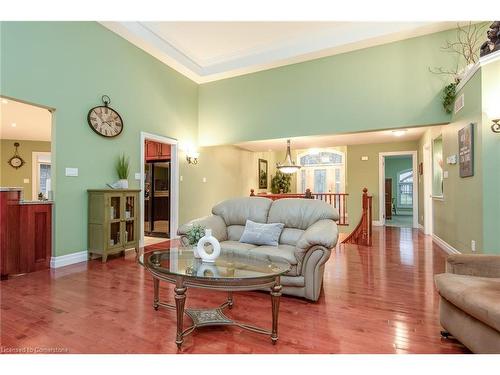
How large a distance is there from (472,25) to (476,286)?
4.58m

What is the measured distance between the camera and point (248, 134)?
613 cm

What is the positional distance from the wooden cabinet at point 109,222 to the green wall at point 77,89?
145 mm

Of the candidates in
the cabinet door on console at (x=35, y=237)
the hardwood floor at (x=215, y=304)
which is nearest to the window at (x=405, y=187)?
the hardwood floor at (x=215, y=304)

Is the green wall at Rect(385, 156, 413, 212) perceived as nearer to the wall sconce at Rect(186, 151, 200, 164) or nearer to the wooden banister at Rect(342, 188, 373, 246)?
the wooden banister at Rect(342, 188, 373, 246)

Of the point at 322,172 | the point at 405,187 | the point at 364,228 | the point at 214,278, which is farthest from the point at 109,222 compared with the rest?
the point at 405,187

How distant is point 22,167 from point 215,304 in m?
8.84

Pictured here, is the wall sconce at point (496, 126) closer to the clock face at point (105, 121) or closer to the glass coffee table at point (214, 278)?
the glass coffee table at point (214, 278)

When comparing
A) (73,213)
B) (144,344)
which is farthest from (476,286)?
(73,213)

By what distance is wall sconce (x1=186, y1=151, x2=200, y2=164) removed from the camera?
626 centimetres

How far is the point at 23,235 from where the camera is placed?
134 inches

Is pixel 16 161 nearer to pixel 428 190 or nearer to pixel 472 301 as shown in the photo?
pixel 472 301

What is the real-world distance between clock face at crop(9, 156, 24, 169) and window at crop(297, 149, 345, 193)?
9.00m

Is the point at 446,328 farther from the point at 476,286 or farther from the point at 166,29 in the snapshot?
the point at 166,29
